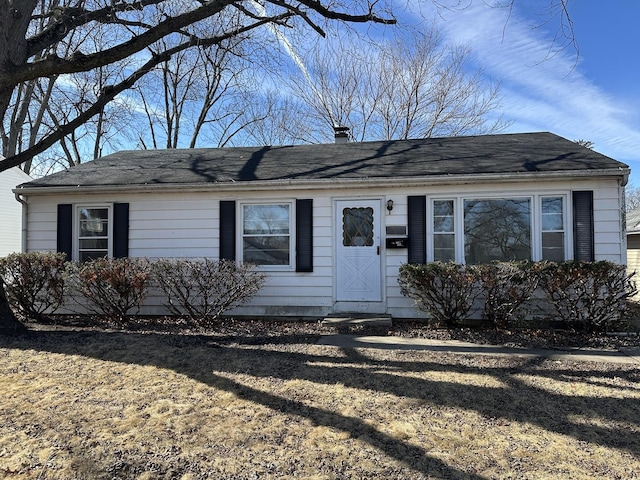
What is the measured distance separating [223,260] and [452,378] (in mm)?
4660

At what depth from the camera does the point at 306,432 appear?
333 cm

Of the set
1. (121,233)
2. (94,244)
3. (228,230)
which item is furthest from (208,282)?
(94,244)

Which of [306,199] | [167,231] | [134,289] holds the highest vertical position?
[306,199]

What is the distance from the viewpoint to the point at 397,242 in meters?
7.78

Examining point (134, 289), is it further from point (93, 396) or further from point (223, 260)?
point (93, 396)

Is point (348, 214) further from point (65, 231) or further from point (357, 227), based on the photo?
point (65, 231)

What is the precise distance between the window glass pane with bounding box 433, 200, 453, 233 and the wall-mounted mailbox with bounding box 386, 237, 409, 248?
573 millimetres

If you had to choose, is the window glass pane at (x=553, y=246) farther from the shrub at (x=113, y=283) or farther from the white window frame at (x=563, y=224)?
the shrub at (x=113, y=283)

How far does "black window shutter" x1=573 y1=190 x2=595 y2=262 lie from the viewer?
715 centimetres

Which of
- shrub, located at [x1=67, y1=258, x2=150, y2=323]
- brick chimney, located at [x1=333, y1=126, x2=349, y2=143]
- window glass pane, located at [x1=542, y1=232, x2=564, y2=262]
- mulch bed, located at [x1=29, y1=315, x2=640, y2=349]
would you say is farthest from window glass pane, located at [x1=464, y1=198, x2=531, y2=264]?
shrub, located at [x1=67, y1=258, x2=150, y2=323]

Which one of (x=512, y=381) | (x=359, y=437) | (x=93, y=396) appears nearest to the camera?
(x=359, y=437)

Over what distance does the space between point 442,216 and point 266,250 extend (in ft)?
11.0

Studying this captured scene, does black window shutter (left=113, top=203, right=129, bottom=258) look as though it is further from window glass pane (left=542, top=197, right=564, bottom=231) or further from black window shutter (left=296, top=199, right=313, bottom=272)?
window glass pane (left=542, top=197, right=564, bottom=231)

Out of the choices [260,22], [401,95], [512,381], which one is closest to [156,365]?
[512,381]
